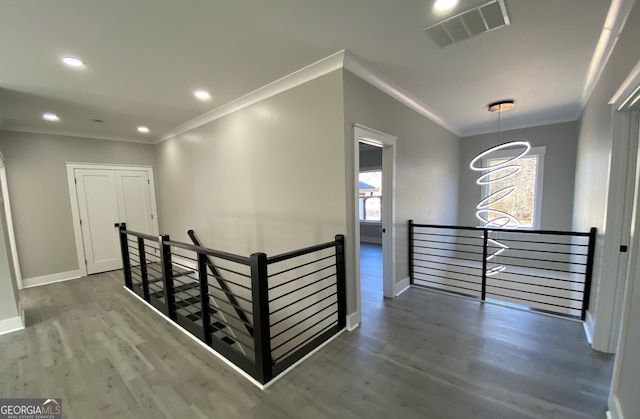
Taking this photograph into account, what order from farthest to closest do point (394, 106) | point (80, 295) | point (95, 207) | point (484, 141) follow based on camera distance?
point (484, 141)
point (95, 207)
point (80, 295)
point (394, 106)

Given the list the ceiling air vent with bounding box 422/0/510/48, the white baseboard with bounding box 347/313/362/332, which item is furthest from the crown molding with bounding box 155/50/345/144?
the white baseboard with bounding box 347/313/362/332

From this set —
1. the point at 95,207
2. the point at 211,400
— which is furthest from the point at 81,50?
the point at 95,207

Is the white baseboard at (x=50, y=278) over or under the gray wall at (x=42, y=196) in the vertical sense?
under

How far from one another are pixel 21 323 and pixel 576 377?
5573 mm

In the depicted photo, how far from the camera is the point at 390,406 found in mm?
1730

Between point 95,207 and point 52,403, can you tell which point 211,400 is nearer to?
point 52,403

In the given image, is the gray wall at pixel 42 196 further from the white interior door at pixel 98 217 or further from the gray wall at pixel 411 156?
the gray wall at pixel 411 156

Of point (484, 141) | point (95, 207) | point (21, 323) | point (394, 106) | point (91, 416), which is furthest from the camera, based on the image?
point (484, 141)

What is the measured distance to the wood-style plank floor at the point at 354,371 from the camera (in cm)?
174

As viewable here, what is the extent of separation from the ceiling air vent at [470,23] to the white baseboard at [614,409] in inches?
105

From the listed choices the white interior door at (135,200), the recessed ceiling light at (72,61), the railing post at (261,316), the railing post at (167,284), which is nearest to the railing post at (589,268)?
Result: the railing post at (261,316)

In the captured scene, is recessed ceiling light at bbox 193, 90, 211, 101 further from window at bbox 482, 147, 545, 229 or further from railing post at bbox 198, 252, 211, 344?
window at bbox 482, 147, 545, 229

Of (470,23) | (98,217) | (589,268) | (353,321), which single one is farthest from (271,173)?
(98,217)

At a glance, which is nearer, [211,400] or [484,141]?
[211,400]
